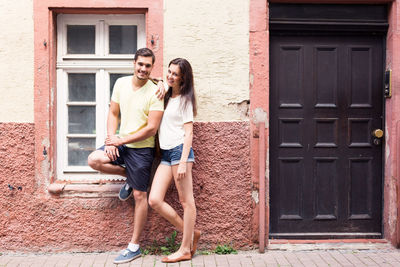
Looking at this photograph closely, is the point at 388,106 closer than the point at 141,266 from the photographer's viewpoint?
No

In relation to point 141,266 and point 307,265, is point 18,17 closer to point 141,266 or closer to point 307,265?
point 141,266

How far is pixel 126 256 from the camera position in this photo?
4.91 metres

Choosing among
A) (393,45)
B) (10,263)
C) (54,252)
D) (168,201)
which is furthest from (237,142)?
(10,263)

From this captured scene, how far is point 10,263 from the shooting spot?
4902mm

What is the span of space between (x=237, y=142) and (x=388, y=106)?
173 cm

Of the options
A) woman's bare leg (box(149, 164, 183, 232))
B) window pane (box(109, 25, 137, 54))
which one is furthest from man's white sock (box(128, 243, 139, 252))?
window pane (box(109, 25, 137, 54))

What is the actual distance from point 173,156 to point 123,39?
1531 millimetres

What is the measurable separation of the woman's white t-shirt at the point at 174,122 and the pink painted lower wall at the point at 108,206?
0.46 m

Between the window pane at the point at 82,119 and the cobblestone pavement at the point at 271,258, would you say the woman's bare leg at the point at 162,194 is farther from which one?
the window pane at the point at 82,119

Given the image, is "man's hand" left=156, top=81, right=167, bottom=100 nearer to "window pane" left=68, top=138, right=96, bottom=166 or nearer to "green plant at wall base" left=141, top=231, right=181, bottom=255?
"window pane" left=68, top=138, right=96, bottom=166

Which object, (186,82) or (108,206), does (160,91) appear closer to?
(186,82)

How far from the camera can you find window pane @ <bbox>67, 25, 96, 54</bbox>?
5426mm

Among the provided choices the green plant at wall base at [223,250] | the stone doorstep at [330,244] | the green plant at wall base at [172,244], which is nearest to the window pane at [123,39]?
the green plant at wall base at [172,244]

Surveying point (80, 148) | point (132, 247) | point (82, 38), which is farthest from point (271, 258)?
point (82, 38)
